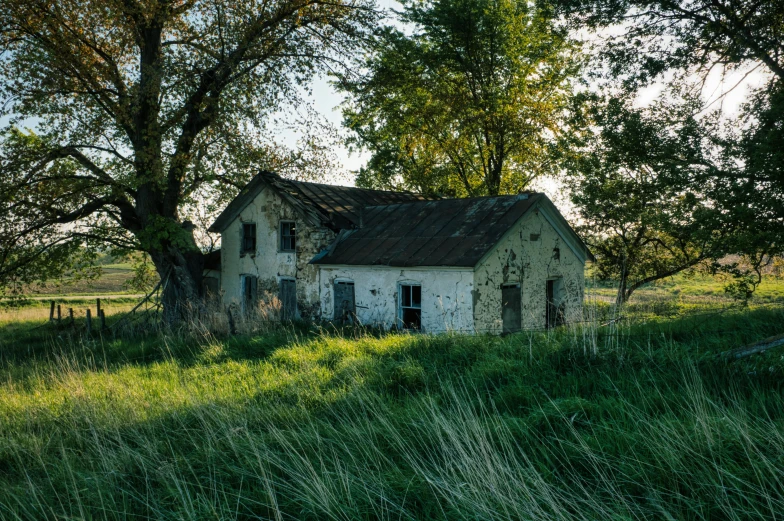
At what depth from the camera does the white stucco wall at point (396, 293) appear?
45.0ft

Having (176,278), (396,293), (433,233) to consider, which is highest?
(433,233)

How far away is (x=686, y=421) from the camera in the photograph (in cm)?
419

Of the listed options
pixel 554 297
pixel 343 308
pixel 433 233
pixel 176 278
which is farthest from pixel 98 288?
pixel 554 297

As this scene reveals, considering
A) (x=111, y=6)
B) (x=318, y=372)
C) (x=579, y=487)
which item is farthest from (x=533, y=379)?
(x=111, y=6)

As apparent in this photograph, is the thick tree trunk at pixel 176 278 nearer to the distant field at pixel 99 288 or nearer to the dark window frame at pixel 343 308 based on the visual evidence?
the dark window frame at pixel 343 308

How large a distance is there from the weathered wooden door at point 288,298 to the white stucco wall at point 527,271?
6854 mm

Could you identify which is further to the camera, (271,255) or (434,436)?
(271,255)

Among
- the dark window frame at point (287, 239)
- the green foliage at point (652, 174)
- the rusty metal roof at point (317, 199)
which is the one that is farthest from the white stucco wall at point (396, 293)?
the green foliage at point (652, 174)

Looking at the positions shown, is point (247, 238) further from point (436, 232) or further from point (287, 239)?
point (436, 232)

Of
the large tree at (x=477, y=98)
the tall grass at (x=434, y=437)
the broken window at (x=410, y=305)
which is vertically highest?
the large tree at (x=477, y=98)

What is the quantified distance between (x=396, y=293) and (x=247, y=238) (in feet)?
25.8

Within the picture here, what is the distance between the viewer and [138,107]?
15.1m

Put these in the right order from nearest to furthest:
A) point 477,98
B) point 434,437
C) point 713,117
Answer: point 434,437 → point 713,117 → point 477,98

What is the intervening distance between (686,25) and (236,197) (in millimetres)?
14961
